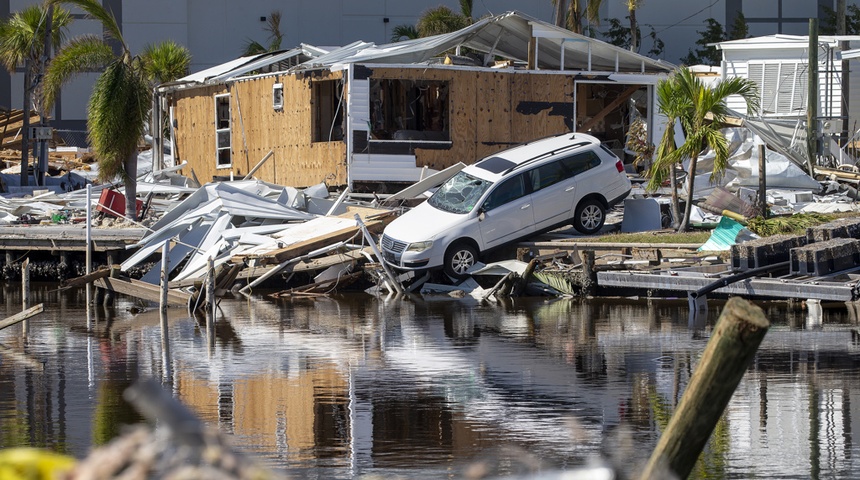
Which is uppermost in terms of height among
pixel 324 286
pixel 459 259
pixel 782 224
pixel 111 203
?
pixel 111 203

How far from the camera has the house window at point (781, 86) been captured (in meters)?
33.8

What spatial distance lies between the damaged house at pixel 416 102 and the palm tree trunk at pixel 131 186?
3.45 metres

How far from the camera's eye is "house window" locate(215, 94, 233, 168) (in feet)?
110

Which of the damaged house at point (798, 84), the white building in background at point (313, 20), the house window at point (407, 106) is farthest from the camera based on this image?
the white building in background at point (313, 20)

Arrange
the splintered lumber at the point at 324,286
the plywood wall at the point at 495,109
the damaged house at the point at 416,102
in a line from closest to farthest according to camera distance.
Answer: the splintered lumber at the point at 324,286
the damaged house at the point at 416,102
the plywood wall at the point at 495,109

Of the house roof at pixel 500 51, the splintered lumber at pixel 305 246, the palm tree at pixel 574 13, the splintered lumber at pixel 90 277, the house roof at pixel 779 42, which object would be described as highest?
the palm tree at pixel 574 13

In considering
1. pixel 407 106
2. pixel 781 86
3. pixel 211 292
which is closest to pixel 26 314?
pixel 211 292

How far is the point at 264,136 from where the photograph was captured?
105 feet

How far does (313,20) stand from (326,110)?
2279 cm

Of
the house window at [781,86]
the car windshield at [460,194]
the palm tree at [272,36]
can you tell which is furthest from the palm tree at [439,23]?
the car windshield at [460,194]

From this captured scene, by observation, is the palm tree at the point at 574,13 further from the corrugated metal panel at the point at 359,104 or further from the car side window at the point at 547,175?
the car side window at the point at 547,175

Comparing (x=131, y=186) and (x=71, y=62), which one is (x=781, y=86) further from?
(x=71, y=62)

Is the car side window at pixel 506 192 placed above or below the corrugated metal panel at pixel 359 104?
below

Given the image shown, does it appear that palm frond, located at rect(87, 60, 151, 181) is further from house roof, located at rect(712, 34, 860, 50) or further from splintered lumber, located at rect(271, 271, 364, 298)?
house roof, located at rect(712, 34, 860, 50)
